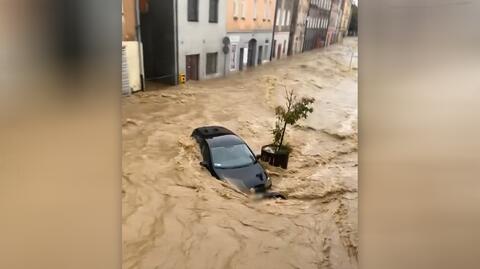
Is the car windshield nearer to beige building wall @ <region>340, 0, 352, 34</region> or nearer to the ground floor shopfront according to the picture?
the ground floor shopfront

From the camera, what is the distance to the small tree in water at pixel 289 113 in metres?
1.10

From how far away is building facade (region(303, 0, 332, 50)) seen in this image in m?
1.13

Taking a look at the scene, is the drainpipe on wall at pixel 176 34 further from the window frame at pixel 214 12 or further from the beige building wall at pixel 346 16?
the beige building wall at pixel 346 16

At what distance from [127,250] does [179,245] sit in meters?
0.15

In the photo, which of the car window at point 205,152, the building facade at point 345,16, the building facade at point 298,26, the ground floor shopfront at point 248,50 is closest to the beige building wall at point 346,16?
the building facade at point 345,16

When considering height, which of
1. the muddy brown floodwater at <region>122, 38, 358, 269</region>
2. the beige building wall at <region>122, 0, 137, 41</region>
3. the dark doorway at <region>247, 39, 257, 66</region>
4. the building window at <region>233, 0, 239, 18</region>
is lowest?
the muddy brown floodwater at <region>122, 38, 358, 269</region>

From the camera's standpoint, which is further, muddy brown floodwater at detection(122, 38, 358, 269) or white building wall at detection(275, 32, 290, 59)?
white building wall at detection(275, 32, 290, 59)

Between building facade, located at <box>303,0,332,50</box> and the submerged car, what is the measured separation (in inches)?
14.7

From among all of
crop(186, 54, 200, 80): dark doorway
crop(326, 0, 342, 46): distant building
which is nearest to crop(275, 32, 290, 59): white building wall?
crop(326, 0, 342, 46): distant building

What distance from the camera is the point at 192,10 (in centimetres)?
109
